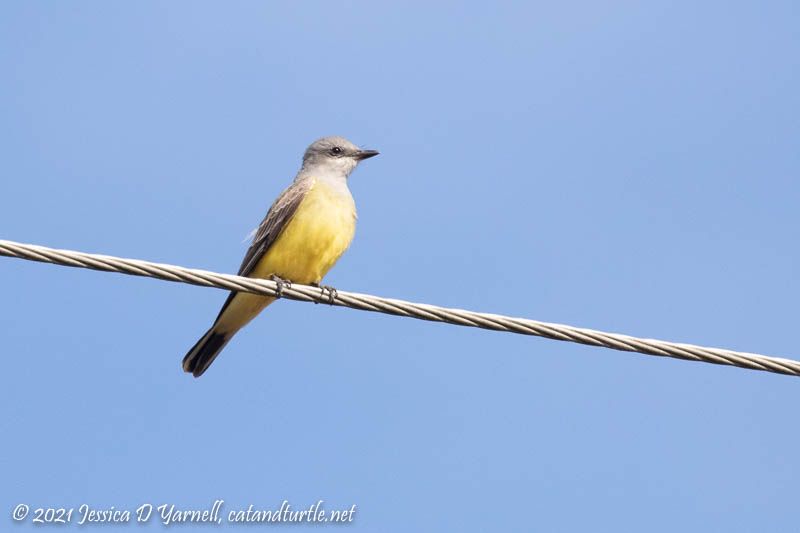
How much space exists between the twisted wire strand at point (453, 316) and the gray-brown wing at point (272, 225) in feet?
9.85

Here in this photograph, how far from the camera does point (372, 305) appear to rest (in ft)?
19.7

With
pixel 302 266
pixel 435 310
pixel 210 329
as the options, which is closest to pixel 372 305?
pixel 435 310

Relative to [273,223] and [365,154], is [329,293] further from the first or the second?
[365,154]

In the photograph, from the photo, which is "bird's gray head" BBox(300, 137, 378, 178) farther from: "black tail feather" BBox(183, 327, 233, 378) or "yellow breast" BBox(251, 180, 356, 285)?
"black tail feather" BBox(183, 327, 233, 378)

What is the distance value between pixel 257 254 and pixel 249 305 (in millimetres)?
494

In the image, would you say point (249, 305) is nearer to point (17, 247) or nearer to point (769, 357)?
point (17, 247)

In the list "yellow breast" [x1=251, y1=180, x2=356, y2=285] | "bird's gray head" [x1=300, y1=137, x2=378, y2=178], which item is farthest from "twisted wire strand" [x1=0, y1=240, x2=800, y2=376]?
"bird's gray head" [x1=300, y1=137, x2=378, y2=178]

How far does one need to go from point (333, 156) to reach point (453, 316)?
14.9ft

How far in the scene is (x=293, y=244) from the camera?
8852mm

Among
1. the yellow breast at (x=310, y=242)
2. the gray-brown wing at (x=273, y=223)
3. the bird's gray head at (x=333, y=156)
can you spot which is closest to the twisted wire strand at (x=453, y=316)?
the yellow breast at (x=310, y=242)

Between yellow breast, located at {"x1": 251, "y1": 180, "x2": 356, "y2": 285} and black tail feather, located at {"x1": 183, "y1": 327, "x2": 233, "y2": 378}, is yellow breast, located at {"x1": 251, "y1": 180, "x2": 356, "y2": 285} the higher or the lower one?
the higher one

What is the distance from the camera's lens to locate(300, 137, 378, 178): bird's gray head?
992 centimetres

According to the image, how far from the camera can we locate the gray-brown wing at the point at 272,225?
9031mm

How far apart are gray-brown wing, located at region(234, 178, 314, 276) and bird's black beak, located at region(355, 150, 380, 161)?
2.91 ft
